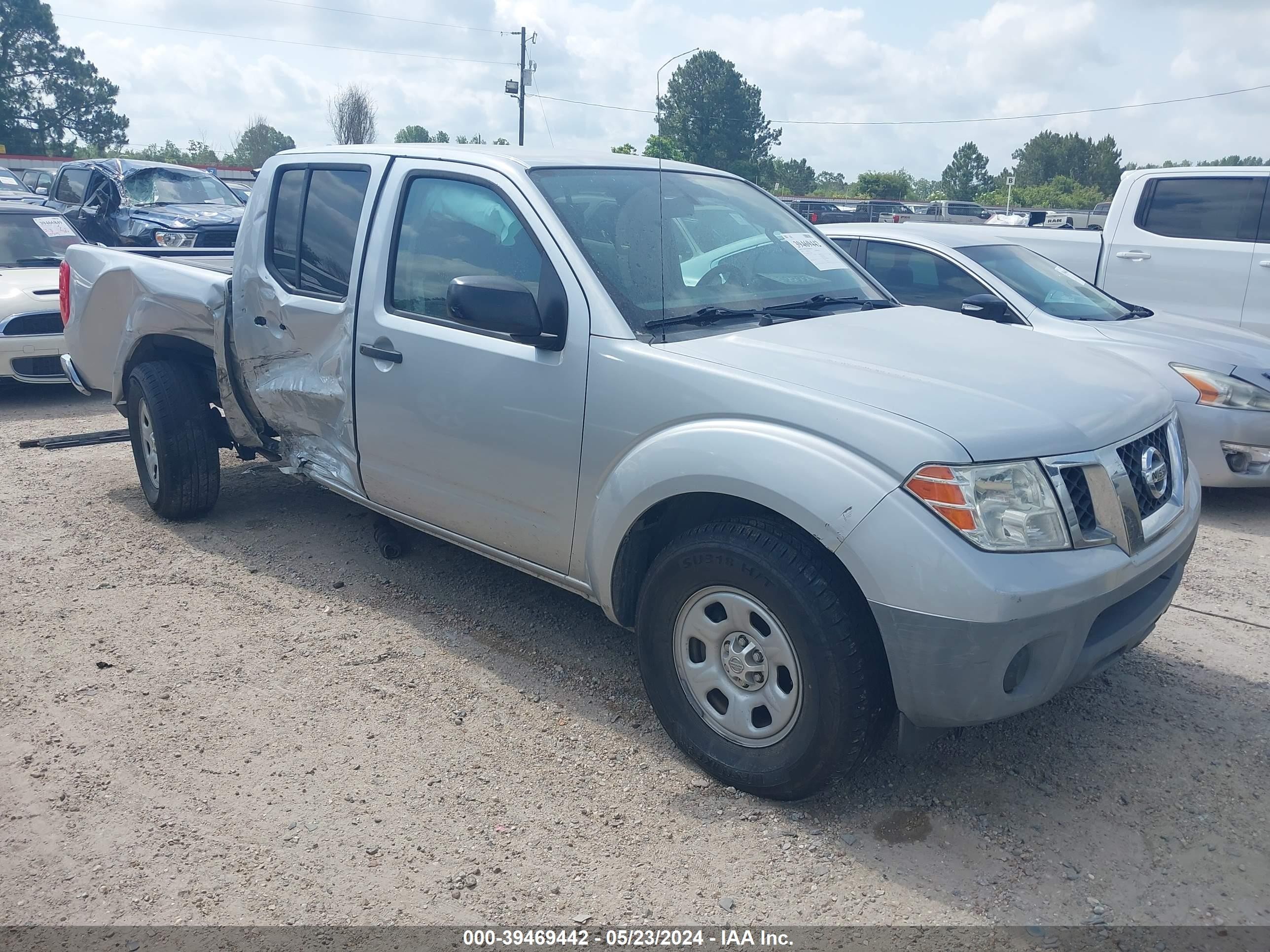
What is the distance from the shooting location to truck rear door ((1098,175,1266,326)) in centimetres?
812

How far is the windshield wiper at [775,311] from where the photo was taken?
341 cm

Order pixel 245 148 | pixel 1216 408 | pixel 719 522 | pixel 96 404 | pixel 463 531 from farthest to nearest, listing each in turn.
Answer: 1. pixel 245 148
2. pixel 96 404
3. pixel 1216 408
4. pixel 463 531
5. pixel 719 522

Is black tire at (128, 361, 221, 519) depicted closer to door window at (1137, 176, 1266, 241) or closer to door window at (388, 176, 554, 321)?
door window at (388, 176, 554, 321)

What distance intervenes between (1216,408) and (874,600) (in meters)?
4.24

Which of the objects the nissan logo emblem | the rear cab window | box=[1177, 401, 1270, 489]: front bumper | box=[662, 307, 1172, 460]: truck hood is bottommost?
box=[1177, 401, 1270, 489]: front bumper

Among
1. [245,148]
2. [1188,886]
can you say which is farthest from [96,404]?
[245,148]

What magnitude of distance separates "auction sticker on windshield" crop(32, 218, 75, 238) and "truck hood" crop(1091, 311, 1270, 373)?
917cm

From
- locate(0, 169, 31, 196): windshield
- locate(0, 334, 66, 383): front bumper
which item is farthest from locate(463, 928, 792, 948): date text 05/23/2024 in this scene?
locate(0, 169, 31, 196): windshield

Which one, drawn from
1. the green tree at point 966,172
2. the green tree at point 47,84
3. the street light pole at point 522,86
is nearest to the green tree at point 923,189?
the green tree at point 966,172

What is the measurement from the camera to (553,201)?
11.9 ft

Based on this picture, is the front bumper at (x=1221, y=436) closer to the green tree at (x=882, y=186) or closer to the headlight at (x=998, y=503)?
the headlight at (x=998, y=503)

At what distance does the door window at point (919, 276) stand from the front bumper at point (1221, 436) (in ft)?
4.80

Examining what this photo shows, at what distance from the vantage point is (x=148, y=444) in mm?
5586

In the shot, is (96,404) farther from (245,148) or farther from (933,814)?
(245,148)
